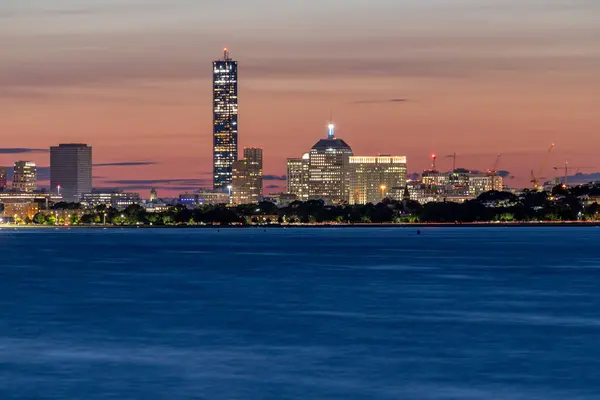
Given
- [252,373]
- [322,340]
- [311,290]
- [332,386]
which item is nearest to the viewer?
[332,386]

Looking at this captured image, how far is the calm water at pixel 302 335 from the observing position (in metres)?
40.2

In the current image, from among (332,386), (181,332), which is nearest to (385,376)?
(332,386)

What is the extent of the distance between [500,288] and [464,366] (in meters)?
40.8

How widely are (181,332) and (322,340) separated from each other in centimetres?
741

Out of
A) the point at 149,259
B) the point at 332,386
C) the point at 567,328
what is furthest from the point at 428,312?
the point at 149,259

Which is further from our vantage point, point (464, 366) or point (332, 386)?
point (464, 366)

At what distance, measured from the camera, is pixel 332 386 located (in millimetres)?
39906

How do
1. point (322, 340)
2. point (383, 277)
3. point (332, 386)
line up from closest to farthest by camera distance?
point (332, 386) → point (322, 340) → point (383, 277)

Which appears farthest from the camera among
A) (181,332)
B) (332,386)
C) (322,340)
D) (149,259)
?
(149,259)

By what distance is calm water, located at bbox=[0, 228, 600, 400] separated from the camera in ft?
132

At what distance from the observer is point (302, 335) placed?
54750 millimetres

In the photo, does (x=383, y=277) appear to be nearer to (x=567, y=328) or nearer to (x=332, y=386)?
(x=567, y=328)

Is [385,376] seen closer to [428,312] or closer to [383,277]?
[428,312]

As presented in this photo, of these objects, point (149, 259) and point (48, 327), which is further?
point (149, 259)
